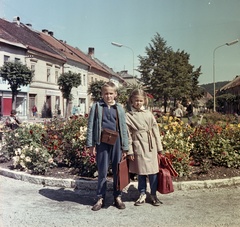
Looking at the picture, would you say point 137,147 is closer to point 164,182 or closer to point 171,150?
point 164,182

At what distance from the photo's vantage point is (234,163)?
19.6 feet

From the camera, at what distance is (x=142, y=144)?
4398 mm

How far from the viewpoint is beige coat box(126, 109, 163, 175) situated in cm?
437

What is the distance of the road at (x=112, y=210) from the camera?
147 inches

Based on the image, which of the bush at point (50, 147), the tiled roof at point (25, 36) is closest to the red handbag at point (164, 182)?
the bush at point (50, 147)

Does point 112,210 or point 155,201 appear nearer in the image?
point 112,210

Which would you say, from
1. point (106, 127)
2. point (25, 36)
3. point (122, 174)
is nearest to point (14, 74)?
point (25, 36)

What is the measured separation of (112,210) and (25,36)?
3262cm

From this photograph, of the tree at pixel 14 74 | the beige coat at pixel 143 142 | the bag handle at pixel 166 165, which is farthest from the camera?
the tree at pixel 14 74

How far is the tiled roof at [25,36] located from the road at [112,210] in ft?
84.8

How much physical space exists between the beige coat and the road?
550 mm

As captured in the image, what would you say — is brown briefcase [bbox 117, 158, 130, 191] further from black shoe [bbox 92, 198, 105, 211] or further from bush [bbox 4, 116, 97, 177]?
bush [bbox 4, 116, 97, 177]

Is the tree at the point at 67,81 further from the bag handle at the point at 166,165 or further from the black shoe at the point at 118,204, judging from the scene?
the black shoe at the point at 118,204

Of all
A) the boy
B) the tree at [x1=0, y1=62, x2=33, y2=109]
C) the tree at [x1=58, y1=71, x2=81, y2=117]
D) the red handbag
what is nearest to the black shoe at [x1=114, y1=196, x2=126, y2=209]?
the boy
